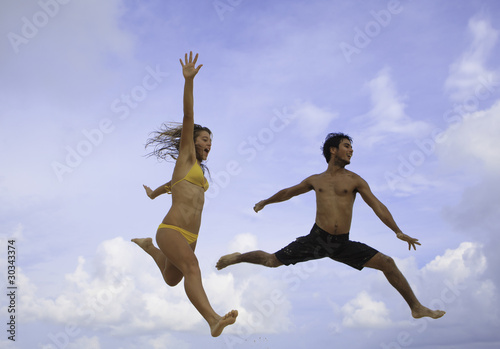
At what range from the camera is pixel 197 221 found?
717 cm

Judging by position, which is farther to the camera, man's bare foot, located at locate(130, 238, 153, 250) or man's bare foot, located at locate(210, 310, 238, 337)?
man's bare foot, located at locate(130, 238, 153, 250)

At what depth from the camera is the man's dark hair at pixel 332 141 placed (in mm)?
9406

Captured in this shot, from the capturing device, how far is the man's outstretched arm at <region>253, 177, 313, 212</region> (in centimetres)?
946

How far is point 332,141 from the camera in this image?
9.50 metres

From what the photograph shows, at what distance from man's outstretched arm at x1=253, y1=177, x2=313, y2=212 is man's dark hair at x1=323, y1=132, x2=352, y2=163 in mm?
614

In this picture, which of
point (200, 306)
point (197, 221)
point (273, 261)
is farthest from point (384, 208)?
point (200, 306)

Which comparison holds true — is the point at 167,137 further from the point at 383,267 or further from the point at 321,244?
the point at 383,267

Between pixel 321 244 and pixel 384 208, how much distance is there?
1240 mm

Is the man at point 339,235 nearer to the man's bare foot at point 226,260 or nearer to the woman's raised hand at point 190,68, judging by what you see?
the man's bare foot at point 226,260

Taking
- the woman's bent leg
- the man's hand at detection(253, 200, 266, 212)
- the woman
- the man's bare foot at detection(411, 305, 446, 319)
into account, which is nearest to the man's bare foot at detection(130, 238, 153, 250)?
the woman

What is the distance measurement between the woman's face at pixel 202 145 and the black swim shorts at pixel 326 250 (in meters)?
2.54

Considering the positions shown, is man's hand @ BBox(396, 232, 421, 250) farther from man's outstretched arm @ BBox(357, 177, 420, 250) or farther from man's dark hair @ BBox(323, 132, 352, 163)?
man's dark hair @ BBox(323, 132, 352, 163)

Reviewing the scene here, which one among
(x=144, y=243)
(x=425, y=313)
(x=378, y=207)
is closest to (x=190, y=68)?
(x=144, y=243)

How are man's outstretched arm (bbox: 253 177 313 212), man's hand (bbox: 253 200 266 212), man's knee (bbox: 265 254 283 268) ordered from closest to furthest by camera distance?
man's knee (bbox: 265 254 283 268), man's outstretched arm (bbox: 253 177 313 212), man's hand (bbox: 253 200 266 212)
